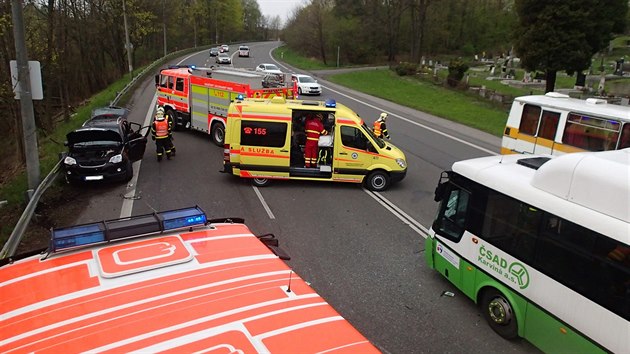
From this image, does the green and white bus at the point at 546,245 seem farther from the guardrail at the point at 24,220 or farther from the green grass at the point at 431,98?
the green grass at the point at 431,98

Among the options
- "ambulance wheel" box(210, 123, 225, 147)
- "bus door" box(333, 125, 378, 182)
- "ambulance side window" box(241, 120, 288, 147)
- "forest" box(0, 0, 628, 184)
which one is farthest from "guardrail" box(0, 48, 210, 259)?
"bus door" box(333, 125, 378, 182)

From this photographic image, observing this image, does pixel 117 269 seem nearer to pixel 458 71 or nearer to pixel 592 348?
pixel 592 348

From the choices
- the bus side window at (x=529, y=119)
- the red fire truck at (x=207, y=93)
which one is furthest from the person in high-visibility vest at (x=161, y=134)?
the bus side window at (x=529, y=119)

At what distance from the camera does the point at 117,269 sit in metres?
3.93

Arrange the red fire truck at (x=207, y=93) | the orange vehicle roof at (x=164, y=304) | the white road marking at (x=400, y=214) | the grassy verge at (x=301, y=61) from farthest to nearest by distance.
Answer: the grassy verge at (x=301, y=61) < the red fire truck at (x=207, y=93) < the white road marking at (x=400, y=214) < the orange vehicle roof at (x=164, y=304)

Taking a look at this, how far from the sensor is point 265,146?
1297cm

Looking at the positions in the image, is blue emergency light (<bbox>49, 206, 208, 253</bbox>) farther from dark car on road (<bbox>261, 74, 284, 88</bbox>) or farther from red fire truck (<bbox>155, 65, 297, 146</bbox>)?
dark car on road (<bbox>261, 74, 284, 88</bbox>)

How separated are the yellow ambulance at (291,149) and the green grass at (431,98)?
1148 cm

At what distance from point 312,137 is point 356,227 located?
3418 mm

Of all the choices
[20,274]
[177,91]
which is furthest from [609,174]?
[177,91]

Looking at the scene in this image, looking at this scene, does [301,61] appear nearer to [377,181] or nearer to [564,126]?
[564,126]

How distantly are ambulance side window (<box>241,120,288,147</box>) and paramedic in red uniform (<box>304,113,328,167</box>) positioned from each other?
0.65m

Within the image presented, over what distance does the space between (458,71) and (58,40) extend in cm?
2599

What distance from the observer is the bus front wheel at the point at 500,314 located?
6.67 m
